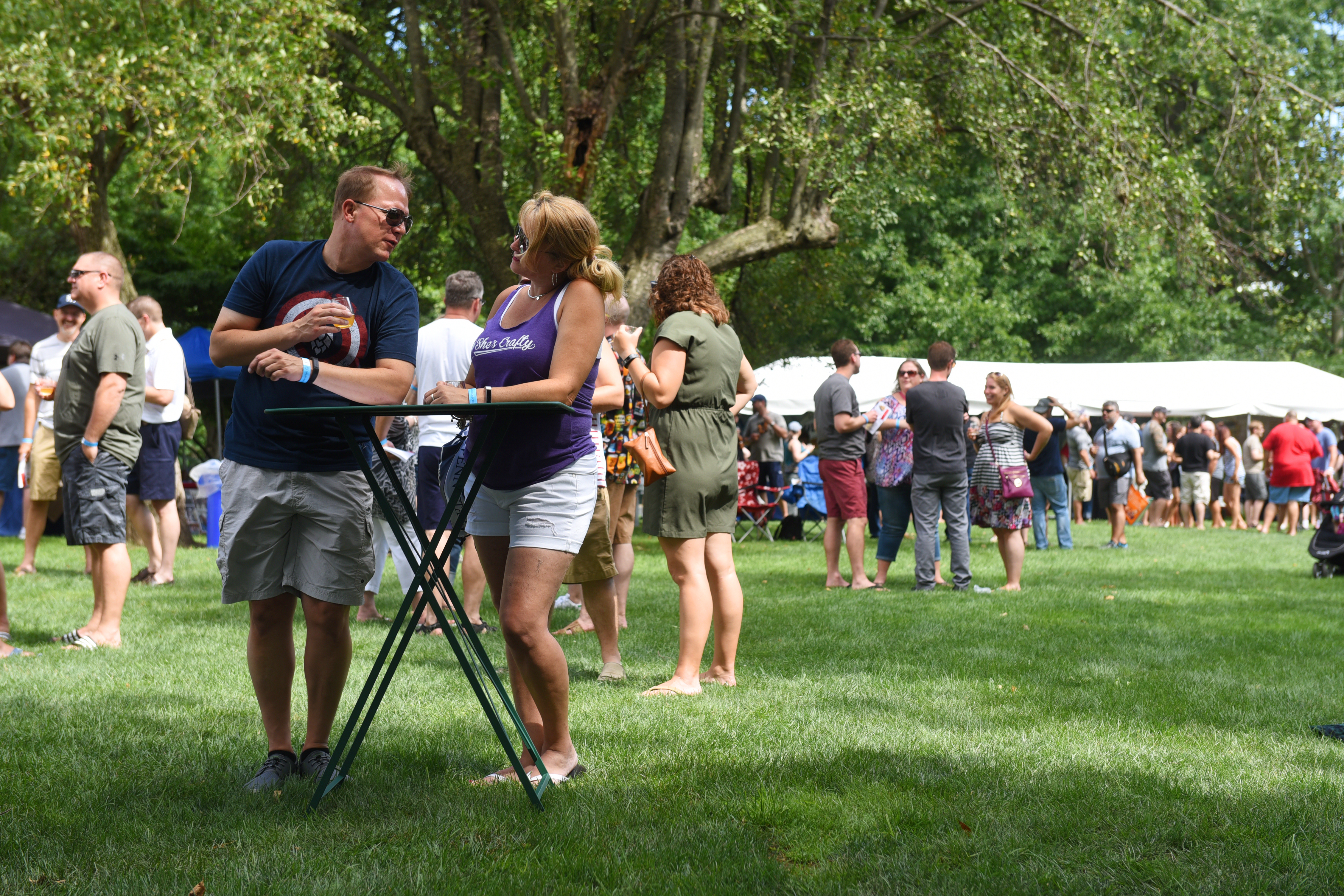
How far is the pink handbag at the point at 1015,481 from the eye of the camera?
949 cm

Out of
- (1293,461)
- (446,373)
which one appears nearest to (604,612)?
(446,373)

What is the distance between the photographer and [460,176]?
44.4 ft

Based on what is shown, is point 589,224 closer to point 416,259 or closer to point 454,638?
point 454,638

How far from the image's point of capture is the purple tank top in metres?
3.44

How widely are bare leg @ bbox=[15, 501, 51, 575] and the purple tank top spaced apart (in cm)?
714

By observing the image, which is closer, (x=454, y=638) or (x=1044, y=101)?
(x=454, y=638)

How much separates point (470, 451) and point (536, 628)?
0.55 meters

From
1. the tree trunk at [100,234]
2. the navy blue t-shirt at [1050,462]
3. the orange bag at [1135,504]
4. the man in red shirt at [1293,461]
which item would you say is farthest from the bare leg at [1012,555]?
the man in red shirt at [1293,461]

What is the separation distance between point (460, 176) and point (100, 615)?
8337mm

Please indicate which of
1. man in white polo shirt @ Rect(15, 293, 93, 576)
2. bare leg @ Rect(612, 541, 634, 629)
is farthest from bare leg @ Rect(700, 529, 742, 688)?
man in white polo shirt @ Rect(15, 293, 93, 576)

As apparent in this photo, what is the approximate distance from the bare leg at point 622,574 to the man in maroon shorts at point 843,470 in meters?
2.91

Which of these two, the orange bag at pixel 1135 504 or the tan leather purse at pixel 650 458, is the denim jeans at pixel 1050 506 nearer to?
the orange bag at pixel 1135 504

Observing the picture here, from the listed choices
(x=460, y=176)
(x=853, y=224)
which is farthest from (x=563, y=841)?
(x=853, y=224)

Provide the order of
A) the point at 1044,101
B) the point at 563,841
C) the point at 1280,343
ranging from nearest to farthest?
the point at 563,841
the point at 1044,101
the point at 1280,343
